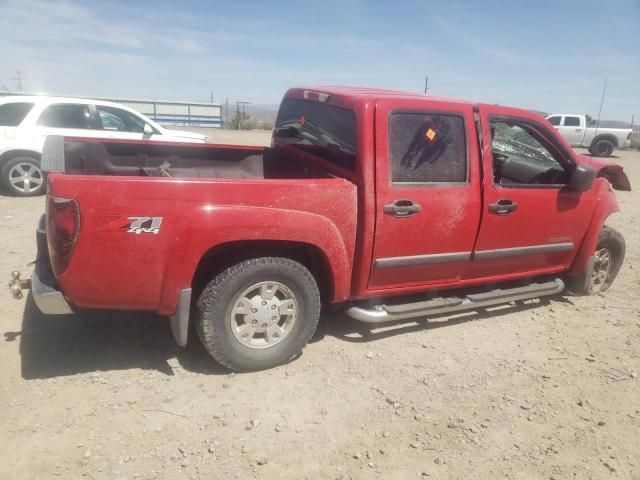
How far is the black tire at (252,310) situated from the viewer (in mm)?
2883

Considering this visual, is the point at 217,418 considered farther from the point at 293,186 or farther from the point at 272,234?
the point at 293,186

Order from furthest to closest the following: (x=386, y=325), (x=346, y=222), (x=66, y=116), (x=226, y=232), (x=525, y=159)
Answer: (x=66, y=116)
(x=525, y=159)
(x=386, y=325)
(x=346, y=222)
(x=226, y=232)

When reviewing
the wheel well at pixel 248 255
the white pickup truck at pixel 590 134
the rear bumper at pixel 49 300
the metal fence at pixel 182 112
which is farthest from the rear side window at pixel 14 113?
the metal fence at pixel 182 112

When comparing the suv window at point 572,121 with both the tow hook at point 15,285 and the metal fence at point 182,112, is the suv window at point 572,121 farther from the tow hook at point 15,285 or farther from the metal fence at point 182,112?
the tow hook at point 15,285

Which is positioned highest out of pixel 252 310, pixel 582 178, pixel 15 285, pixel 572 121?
pixel 572 121

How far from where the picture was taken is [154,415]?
8.82ft

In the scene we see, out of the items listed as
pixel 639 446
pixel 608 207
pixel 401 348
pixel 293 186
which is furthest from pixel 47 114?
pixel 639 446

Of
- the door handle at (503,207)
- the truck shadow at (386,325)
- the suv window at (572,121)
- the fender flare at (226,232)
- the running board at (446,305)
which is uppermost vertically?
the suv window at (572,121)

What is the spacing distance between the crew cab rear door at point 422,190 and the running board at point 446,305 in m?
0.16

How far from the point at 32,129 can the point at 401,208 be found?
22.0ft

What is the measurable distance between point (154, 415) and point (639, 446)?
108 inches

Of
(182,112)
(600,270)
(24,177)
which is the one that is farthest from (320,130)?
(182,112)

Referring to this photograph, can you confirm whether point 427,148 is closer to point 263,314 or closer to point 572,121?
point 263,314

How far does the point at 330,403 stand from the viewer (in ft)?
9.54
